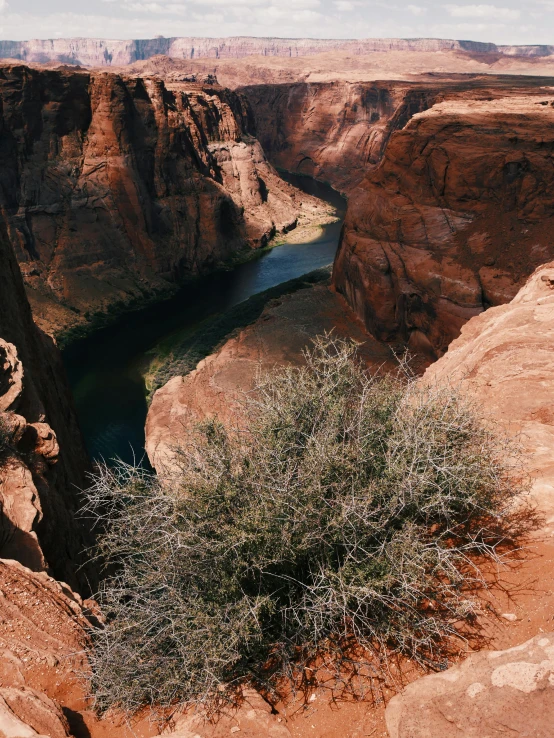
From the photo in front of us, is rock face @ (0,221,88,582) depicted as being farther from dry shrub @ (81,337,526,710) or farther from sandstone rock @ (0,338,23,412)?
dry shrub @ (81,337,526,710)

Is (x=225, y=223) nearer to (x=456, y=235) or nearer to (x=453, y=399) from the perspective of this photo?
(x=456, y=235)

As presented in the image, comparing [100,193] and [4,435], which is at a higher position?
[100,193]

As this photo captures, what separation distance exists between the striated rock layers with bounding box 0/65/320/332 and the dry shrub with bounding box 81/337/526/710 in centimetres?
4399

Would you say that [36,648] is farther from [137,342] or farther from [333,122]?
[333,122]

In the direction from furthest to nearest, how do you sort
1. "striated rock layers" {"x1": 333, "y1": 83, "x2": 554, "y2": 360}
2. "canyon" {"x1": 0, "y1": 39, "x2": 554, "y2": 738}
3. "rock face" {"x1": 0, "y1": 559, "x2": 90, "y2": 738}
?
"striated rock layers" {"x1": 333, "y1": 83, "x2": 554, "y2": 360} < "canyon" {"x1": 0, "y1": 39, "x2": 554, "y2": 738} < "rock face" {"x1": 0, "y1": 559, "x2": 90, "y2": 738}

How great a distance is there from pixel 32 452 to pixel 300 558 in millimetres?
8610

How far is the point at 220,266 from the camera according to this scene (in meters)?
63.3

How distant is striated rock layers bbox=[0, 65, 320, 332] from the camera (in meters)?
49.5

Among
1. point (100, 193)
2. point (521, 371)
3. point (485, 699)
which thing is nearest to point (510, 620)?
point (485, 699)

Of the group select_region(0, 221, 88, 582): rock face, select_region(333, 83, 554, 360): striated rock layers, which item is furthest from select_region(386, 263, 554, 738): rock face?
select_region(333, 83, 554, 360): striated rock layers

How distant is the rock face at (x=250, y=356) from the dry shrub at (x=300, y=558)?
19.6 metres

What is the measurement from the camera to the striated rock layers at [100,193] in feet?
162

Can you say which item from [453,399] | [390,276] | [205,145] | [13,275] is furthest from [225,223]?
[453,399]

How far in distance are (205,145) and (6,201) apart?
2941 cm
